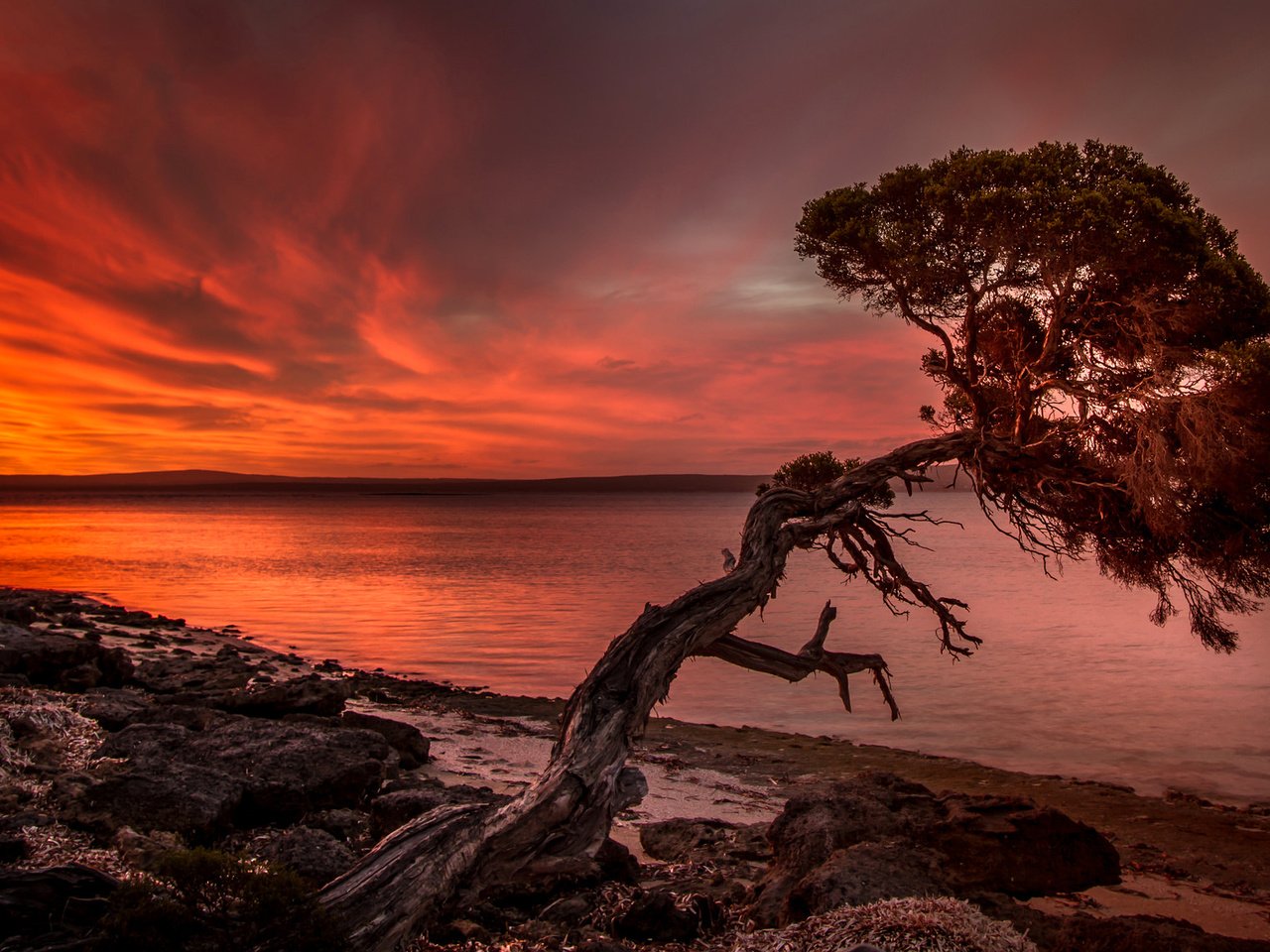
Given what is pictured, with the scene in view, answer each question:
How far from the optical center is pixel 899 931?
496 centimetres

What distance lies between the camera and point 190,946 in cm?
404

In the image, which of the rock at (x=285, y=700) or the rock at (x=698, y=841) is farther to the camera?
the rock at (x=285, y=700)

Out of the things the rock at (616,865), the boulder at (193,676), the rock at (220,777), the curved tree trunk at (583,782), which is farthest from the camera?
the boulder at (193,676)

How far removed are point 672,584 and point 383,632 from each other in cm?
1908

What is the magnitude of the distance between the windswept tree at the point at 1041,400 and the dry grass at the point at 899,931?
4.37 ft

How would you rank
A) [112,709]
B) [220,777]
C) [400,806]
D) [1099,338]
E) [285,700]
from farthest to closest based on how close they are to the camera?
1. [285,700]
2. [1099,338]
3. [112,709]
4. [400,806]
5. [220,777]

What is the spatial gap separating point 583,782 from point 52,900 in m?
3.01

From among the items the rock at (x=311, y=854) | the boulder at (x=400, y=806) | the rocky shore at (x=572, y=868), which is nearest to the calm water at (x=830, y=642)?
the rocky shore at (x=572, y=868)

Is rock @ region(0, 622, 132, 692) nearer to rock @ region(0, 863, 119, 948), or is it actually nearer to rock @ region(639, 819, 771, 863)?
rock @ region(0, 863, 119, 948)

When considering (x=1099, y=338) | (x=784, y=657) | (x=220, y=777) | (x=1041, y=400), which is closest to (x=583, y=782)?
(x=784, y=657)

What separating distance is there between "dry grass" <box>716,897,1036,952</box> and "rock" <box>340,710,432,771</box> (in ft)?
19.6

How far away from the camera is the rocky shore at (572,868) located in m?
4.34

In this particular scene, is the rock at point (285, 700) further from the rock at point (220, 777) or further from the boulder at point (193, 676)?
the rock at point (220, 777)

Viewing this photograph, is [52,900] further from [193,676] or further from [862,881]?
[193,676]
